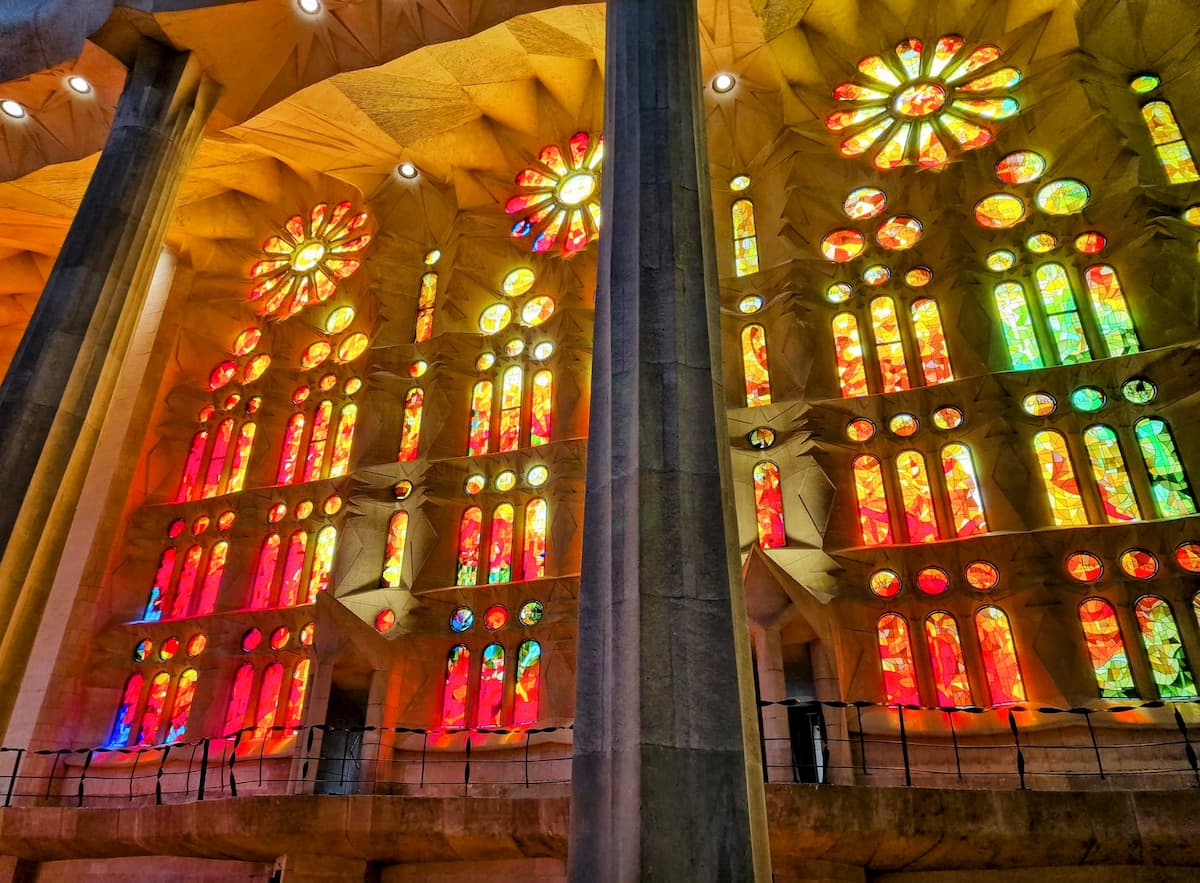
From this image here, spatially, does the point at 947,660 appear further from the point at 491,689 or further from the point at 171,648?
the point at 171,648

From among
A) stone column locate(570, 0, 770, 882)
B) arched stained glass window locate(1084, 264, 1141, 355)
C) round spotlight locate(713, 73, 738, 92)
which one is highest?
round spotlight locate(713, 73, 738, 92)

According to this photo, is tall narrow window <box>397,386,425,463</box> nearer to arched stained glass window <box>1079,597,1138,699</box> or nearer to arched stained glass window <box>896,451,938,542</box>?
arched stained glass window <box>896,451,938,542</box>

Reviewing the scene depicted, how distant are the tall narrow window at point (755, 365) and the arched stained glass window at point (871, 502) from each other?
1944mm

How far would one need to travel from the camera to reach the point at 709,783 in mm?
4684

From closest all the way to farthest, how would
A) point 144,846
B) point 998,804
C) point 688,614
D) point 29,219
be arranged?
point 688,614 → point 998,804 → point 144,846 → point 29,219

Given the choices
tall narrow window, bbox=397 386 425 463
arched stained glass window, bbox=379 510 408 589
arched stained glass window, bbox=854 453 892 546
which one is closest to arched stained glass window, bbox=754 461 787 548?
arched stained glass window, bbox=854 453 892 546

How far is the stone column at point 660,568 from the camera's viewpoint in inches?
181

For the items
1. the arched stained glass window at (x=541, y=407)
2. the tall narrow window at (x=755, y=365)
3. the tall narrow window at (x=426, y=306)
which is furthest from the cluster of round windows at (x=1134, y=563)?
the tall narrow window at (x=426, y=306)

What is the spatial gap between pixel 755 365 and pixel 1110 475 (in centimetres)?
554

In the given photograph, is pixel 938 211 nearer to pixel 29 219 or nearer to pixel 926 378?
pixel 926 378

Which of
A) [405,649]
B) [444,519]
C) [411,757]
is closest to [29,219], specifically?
[444,519]

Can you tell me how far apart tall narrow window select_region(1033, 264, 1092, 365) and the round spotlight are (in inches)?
256

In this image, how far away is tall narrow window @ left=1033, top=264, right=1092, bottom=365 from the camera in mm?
12789

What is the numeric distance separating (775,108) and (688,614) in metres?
13.5
